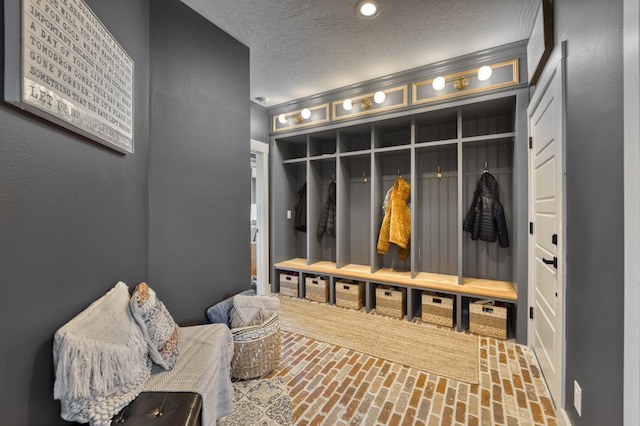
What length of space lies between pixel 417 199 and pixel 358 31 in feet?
6.32

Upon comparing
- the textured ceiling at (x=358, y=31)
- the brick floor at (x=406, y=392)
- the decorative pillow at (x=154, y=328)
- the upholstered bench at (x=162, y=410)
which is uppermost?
the textured ceiling at (x=358, y=31)

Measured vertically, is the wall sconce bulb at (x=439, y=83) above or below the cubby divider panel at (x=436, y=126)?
above

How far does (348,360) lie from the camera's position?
2.19 metres

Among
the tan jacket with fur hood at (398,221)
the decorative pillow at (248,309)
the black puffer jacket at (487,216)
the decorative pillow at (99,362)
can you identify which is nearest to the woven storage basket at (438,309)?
the tan jacket with fur hood at (398,221)

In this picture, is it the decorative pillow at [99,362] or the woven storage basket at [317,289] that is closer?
the decorative pillow at [99,362]

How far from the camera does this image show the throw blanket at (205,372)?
1218 millimetres

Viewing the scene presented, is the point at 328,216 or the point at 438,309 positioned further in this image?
the point at 328,216

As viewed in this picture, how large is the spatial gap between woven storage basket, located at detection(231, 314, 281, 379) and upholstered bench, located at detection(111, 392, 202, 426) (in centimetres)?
69

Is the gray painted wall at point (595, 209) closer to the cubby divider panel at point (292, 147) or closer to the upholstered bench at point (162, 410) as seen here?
the upholstered bench at point (162, 410)

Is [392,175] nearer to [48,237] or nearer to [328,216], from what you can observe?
[328,216]

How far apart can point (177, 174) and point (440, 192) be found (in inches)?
111

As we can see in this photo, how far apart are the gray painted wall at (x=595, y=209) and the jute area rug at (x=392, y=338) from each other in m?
0.80

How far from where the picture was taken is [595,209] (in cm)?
112

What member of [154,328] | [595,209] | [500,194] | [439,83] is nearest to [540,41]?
[439,83]
